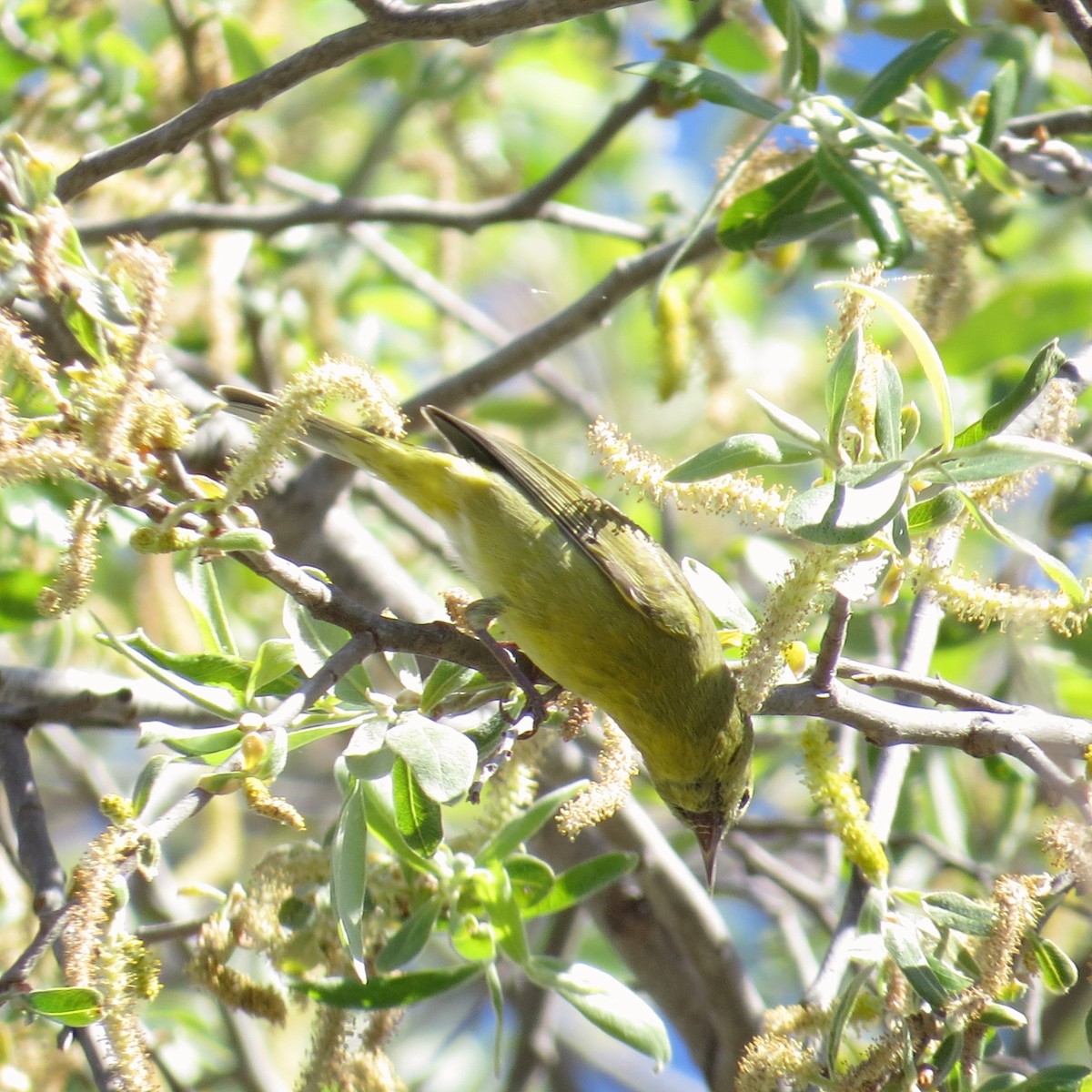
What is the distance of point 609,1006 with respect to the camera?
226 cm

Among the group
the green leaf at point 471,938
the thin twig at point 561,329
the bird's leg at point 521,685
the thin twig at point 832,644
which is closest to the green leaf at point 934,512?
the thin twig at point 832,644

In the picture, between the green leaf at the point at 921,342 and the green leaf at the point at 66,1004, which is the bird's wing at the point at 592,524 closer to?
the green leaf at the point at 921,342

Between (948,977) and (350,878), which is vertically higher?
(350,878)

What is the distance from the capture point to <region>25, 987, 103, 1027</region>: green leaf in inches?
70.7

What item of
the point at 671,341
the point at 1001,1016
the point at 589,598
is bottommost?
the point at 1001,1016

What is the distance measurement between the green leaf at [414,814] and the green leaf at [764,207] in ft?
4.92

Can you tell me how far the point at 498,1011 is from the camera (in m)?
2.25

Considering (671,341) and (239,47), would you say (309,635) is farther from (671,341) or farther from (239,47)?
(239,47)

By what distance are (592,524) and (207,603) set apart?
1271mm

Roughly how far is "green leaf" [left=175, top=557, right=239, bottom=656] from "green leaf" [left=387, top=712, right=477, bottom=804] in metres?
0.46

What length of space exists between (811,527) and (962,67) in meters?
3.74

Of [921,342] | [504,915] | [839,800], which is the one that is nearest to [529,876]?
[504,915]

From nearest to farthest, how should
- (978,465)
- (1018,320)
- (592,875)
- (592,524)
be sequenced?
(978,465)
(592,875)
(592,524)
(1018,320)

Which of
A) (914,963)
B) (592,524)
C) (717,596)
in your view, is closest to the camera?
(914,963)
